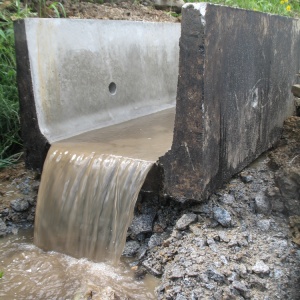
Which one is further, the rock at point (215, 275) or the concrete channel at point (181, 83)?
the concrete channel at point (181, 83)

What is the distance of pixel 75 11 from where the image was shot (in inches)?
225

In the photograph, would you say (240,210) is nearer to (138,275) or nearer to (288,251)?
(288,251)

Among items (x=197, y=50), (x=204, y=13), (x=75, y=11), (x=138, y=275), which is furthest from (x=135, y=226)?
(x=75, y=11)

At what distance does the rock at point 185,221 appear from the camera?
3109 millimetres

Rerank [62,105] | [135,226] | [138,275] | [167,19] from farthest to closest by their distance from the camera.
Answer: [167,19] → [62,105] → [135,226] → [138,275]

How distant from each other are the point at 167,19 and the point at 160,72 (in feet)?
4.42

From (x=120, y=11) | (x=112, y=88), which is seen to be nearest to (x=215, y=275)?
(x=112, y=88)

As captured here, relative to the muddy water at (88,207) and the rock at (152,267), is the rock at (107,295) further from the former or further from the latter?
the rock at (152,267)

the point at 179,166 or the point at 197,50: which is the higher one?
the point at 197,50

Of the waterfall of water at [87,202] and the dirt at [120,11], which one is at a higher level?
the dirt at [120,11]

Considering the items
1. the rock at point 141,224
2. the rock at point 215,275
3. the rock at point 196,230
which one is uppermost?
the rock at point 196,230

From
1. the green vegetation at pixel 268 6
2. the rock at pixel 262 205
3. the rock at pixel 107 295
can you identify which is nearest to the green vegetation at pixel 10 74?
the rock at pixel 107 295

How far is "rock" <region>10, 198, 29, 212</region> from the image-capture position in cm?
379

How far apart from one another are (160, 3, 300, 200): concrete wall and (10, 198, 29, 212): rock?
1.24 meters
